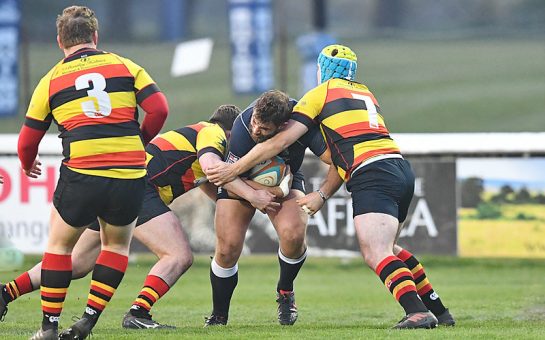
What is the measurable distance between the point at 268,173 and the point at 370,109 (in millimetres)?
819

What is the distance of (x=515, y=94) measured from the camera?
3105 centimetres

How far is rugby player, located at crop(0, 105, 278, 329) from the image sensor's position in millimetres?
8047

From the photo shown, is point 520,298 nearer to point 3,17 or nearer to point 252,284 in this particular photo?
point 252,284

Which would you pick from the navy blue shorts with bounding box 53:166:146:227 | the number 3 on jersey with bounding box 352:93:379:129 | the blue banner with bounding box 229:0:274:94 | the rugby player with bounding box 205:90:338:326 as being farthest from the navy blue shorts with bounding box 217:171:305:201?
the blue banner with bounding box 229:0:274:94

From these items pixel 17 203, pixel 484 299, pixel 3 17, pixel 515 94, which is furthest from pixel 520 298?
pixel 515 94

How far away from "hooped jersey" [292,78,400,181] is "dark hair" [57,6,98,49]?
1.53 metres

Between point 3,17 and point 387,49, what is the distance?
15.1 metres

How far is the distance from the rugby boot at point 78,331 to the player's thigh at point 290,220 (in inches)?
63.3

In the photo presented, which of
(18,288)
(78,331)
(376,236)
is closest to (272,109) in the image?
(376,236)

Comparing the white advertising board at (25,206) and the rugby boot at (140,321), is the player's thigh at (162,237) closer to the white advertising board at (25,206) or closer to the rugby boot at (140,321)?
the rugby boot at (140,321)

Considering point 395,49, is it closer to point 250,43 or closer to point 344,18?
point 344,18

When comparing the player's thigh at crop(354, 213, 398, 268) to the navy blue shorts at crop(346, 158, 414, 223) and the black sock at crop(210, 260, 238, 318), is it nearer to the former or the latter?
the navy blue shorts at crop(346, 158, 414, 223)

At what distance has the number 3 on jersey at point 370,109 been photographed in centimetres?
777

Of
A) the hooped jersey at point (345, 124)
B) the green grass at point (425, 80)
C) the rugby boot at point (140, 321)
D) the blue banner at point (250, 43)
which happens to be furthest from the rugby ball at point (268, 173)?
the green grass at point (425, 80)
